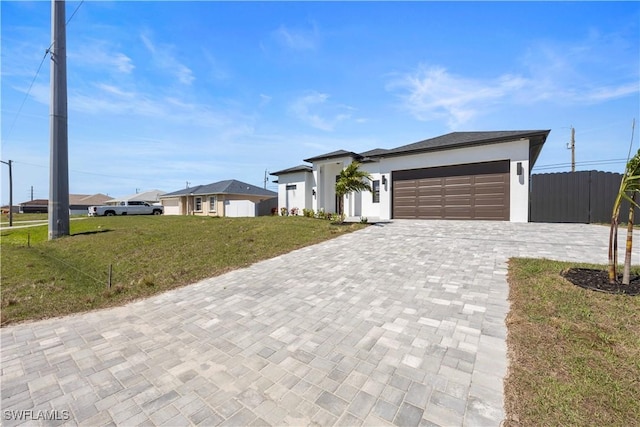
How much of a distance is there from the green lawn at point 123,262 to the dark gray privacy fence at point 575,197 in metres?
7.84

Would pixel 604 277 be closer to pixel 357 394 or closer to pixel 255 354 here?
pixel 357 394

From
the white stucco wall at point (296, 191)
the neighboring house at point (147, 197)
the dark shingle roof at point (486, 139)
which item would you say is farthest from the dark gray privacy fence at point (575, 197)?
the neighboring house at point (147, 197)

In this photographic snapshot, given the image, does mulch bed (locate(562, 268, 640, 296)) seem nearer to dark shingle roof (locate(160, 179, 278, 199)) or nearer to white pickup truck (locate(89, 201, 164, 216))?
dark shingle roof (locate(160, 179, 278, 199))

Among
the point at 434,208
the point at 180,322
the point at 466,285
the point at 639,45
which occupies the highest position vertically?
the point at 639,45

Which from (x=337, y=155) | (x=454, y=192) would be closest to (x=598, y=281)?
(x=454, y=192)

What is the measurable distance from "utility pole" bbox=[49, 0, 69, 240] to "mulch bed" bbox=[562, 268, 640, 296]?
58.2ft

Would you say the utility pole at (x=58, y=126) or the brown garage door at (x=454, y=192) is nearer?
the utility pole at (x=58, y=126)

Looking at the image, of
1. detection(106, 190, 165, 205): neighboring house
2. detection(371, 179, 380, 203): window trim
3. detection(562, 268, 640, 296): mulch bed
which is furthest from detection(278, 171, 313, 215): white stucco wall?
detection(106, 190, 165, 205): neighboring house

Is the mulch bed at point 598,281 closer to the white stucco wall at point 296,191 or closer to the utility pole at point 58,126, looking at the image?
the white stucco wall at point 296,191

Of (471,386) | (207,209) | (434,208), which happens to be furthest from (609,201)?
(207,209)

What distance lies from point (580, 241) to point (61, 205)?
19.8 m

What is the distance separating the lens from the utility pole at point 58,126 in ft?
37.4

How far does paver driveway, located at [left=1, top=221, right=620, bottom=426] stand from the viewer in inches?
81.8

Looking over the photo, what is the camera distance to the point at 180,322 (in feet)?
12.2
